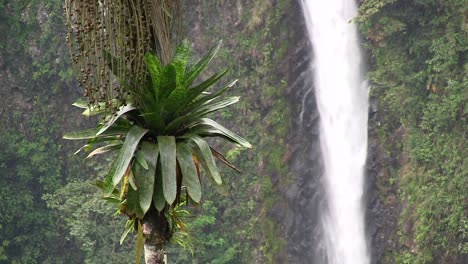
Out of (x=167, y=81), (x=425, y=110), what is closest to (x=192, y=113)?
(x=167, y=81)

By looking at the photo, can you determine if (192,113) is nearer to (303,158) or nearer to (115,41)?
(115,41)

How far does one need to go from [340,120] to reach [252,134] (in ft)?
7.28

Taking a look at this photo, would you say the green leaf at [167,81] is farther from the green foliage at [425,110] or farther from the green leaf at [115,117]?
the green foliage at [425,110]

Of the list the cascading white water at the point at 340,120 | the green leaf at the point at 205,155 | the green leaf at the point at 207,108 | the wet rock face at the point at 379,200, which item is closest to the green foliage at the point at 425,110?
the wet rock face at the point at 379,200

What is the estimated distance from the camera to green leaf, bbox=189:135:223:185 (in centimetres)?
484

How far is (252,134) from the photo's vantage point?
20062 millimetres

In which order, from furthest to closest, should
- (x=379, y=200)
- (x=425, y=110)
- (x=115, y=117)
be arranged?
(x=379, y=200)
(x=425, y=110)
(x=115, y=117)

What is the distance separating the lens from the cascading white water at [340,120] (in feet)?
60.7

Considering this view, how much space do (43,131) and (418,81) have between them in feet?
31.2

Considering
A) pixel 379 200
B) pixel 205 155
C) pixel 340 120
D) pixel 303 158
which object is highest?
pixel 205 155

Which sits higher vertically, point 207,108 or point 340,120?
point 207,108

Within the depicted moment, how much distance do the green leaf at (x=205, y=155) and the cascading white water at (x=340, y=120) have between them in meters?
13.7

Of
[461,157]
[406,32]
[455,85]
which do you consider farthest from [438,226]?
[406,32]

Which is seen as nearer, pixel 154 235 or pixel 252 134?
pixel 154 235
